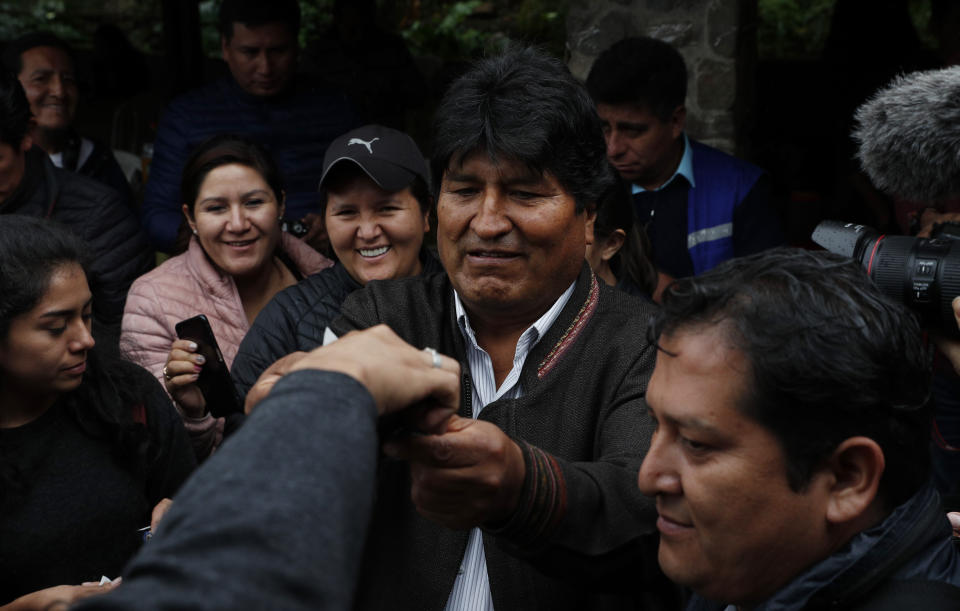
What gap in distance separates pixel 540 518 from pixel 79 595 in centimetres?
132

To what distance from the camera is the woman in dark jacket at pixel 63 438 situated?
2467 mm

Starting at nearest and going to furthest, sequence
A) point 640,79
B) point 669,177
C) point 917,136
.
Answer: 1. point 917,136
2. point 640,79
3. point 669,177

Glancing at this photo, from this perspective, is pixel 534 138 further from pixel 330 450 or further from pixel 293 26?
pixel 293 26

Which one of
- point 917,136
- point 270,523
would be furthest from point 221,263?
point 270,523

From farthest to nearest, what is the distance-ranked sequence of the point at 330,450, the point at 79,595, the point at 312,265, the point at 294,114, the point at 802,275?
the point at 294,114 < the point at 312,265 < the point at 79,595 < the point at 802,275 < the point at 330,450

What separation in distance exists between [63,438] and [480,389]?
47.9 inches

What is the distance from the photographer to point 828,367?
1520 millimetres

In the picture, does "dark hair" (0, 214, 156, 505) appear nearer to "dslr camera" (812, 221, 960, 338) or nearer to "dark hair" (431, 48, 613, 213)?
"dark hair" (431, 48, 613, 213)

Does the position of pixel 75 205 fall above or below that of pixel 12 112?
below

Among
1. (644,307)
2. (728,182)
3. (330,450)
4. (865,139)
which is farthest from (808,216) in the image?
(330,450)

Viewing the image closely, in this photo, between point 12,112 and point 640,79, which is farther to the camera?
point 640,79

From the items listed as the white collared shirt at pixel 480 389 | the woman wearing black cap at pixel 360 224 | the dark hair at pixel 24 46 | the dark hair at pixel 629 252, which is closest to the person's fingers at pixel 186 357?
the woman wearing black cap at pixel 360 224

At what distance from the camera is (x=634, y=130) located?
14.3ft

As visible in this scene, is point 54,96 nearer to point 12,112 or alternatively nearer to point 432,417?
point 12,112
